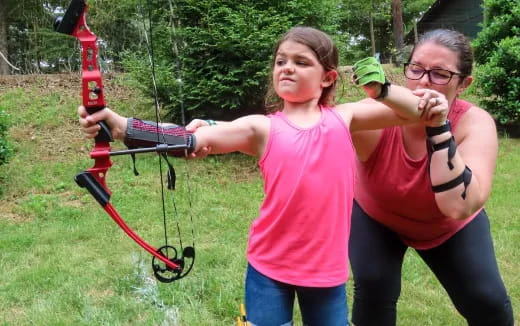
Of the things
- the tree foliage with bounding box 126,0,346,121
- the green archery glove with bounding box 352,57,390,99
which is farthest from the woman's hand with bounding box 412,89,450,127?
the tree foliage with bounding box 126,0,346,121

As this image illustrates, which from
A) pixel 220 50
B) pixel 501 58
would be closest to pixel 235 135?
pixel 220 50

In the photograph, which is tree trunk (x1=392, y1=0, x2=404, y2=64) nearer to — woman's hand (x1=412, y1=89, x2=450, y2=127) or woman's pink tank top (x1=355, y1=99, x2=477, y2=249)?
woman's pink tank top (x1=355, y1=99, x2=477, y2=249)

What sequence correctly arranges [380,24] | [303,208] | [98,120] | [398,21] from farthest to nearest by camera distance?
[380,24] → [398,21] → [303,208] → [98,120]

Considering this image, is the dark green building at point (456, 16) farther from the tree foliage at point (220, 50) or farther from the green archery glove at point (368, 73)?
the green archery glove at point (368, 73)

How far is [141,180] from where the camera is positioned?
21.1 ft

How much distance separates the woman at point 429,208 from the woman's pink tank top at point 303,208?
39cm

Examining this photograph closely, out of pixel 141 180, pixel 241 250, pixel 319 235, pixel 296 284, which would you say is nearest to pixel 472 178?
pixel 319 235

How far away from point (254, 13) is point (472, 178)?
519 centimetres

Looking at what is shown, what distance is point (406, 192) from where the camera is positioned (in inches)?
86.4

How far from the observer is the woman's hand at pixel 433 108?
1801mm

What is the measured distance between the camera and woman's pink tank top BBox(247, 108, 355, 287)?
1762 millimetres

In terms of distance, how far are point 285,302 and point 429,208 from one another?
31.2 inches

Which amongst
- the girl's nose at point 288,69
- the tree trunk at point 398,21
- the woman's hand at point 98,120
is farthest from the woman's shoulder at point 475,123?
the tree trunk at point 398,21

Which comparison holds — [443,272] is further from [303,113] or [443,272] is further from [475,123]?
[303,113]
